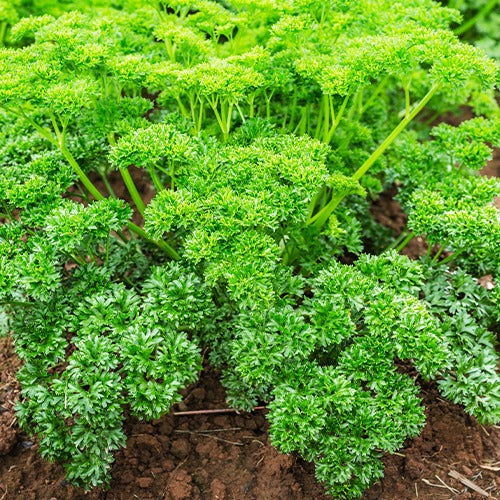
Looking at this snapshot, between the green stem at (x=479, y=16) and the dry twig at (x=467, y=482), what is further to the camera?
the green stem at (x=479, y=16)

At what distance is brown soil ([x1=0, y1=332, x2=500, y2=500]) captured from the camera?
2.44 meters

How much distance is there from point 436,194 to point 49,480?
6.63 feet

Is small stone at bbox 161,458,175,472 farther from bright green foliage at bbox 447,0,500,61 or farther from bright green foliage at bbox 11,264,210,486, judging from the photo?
bright green foliage at bbox 447,0,500,61

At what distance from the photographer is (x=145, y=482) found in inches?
96.7

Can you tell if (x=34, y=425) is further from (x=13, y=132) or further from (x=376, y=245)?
(x=376, y=245)

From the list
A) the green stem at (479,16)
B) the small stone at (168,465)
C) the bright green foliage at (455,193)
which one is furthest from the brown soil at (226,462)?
the green stem at (479,16)

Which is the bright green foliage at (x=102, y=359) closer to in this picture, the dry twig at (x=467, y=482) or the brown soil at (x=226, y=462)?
the brown soil at (x=226, y=462)

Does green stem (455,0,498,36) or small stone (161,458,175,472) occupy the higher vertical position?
green stem (455,0,498,36)

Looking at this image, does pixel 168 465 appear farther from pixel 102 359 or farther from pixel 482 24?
pixel 482 24

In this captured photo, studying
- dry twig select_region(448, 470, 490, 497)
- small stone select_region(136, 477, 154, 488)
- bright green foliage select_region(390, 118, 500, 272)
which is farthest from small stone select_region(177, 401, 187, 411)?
bright green foliage select_region(390, 118, 500, 272)

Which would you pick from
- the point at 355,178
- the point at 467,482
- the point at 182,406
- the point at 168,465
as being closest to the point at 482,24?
the point at 355,178

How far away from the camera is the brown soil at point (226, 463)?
2438 mm

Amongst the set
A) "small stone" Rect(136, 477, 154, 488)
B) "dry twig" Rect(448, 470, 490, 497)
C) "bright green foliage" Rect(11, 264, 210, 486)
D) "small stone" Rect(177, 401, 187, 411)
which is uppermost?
"bright green foliage" Rect(11, 264, 210, 486)

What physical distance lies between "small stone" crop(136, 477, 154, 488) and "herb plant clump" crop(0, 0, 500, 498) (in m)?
0.16
